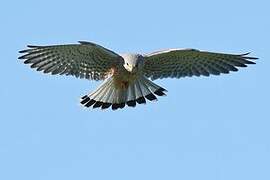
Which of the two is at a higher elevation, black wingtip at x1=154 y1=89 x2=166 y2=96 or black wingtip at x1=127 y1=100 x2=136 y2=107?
black wingtip at x1=154 y1=89 x2=166 y2=96

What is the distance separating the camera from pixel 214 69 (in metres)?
19.6

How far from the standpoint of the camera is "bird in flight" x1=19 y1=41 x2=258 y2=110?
61.3 feet

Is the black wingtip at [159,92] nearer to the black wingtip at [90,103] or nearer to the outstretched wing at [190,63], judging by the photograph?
the outstretched wing at [190,63]

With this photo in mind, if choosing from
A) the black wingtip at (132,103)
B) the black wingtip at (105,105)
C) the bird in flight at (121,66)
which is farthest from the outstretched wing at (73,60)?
the black wingtip at (132,103)

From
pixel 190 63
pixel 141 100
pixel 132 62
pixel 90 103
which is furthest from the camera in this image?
pixel 190 63

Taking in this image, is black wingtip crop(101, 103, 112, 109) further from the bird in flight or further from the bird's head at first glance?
the bird's head

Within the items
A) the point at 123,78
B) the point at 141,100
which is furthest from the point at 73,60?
the point at 141,100

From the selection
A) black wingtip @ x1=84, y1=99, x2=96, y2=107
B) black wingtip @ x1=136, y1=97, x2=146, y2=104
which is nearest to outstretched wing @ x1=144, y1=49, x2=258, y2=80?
black wingtip @ x1=136, y1=97, x2=146, y2=104

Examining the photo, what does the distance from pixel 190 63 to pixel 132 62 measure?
5.24 ft

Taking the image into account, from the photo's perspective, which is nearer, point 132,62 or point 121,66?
point 132,62

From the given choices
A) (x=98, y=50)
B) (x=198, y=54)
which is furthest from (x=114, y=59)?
(x=198, y=54)

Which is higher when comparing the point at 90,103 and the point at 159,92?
the point at 159,92

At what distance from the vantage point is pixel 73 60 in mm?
19062

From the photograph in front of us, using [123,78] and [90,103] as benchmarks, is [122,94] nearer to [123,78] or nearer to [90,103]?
[123,78]
